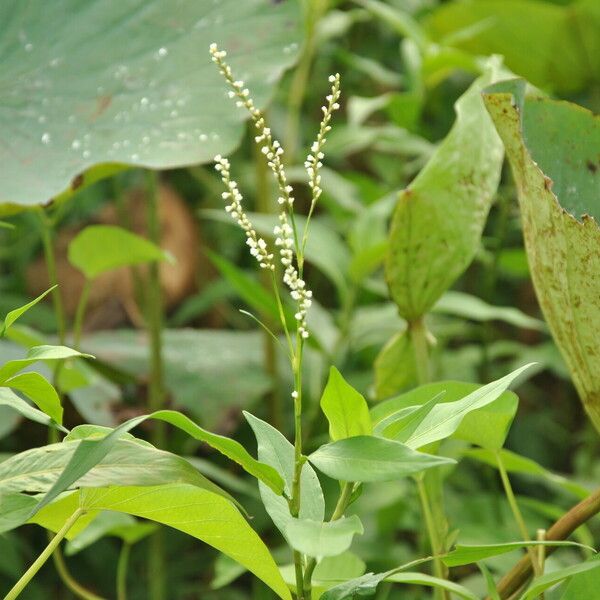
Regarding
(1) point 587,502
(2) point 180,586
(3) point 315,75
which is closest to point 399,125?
(3) point 315,75

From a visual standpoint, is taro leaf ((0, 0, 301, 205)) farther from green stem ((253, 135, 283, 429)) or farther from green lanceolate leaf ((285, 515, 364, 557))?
green lanceolate leaf ((285, 515, 364, 557))

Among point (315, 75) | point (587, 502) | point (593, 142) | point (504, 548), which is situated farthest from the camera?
point (315, 75)

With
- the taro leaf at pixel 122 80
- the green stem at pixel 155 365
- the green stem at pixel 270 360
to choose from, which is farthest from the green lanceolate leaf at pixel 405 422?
the green stem at pixel 270 360

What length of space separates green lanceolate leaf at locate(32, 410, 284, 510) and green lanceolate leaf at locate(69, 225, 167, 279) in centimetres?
39

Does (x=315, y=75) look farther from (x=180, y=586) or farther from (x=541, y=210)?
(x=541, y=210)

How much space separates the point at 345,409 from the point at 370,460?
0.17 ft

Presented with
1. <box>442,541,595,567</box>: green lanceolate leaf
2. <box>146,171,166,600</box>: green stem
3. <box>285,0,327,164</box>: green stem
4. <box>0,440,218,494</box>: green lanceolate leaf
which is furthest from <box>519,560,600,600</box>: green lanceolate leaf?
<box>285,0,327,164</box>: green stem

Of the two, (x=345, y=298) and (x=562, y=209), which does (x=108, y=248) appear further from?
(x=562, y=209)

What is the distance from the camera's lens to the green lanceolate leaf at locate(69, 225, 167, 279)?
2.55 ft

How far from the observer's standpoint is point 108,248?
800 millimetres

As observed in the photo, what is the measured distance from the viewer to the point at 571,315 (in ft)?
1.72

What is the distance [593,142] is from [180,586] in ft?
2.65

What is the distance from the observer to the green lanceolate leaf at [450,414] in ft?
1.25

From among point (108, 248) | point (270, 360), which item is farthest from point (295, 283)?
point (270, 360)
